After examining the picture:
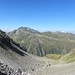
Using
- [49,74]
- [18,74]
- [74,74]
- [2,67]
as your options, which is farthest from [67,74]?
[2,67]

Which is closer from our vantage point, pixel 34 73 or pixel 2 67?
pixel 2 67

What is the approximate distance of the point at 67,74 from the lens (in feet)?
177

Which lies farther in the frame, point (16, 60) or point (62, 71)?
point (16, 60)

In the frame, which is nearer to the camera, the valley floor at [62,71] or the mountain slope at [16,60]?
the valley floor at [62,71]

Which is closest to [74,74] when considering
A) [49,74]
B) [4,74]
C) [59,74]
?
[59,74]

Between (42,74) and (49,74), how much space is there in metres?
3.15

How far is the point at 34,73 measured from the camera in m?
66.9

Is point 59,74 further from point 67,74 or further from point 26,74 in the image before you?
point 26,74

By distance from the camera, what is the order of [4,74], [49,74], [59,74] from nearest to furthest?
[4,74] < [59,74] < [49,74]

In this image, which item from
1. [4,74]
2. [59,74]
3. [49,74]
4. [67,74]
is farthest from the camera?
[49,74]

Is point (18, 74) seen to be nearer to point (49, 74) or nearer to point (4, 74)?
point (4, 74)

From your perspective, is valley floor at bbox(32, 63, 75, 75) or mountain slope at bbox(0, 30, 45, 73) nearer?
valley floor at bbox(32, 63, 75, 75)

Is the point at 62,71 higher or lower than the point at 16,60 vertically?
lower

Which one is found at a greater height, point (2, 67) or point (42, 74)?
point (2, 67)
